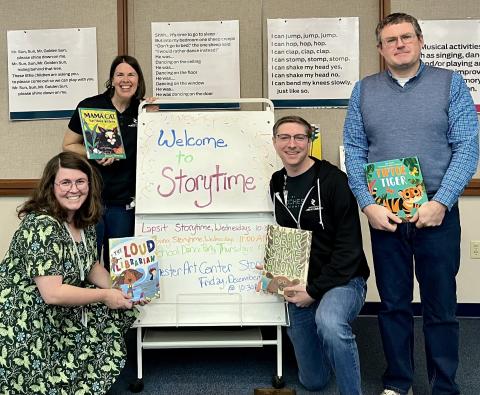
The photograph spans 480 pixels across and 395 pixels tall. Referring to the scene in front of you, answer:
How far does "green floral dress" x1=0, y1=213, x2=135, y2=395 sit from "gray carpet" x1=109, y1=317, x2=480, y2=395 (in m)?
0.27

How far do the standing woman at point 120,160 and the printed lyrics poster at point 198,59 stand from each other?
65 cm

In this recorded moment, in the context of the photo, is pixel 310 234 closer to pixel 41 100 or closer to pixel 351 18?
pixel 351 18

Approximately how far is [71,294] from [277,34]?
6.90ft

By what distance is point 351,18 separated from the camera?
3.26 metres

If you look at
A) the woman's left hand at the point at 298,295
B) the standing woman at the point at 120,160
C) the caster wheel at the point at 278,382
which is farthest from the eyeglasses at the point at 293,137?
the caster wheel at the point at 278,382

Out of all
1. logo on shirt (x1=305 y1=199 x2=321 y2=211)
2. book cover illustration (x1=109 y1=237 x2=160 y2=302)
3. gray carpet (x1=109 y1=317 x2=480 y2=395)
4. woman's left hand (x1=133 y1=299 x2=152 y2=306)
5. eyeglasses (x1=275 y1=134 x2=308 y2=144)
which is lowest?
gray carpet (x1=109 y1=317 x2=480 y2=395)

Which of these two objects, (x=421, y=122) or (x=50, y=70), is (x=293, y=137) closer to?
(x=421, y=122)

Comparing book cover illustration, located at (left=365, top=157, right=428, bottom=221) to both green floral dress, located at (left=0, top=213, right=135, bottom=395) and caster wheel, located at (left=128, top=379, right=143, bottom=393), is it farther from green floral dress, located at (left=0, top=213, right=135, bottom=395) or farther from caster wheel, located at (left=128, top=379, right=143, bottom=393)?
caster wheel, located at (left=128, top=379, right=143, bottom=393)

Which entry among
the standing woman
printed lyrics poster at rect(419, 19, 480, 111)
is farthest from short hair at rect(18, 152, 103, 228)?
printed lyrics poster at rect(419, 19, 480, 111)

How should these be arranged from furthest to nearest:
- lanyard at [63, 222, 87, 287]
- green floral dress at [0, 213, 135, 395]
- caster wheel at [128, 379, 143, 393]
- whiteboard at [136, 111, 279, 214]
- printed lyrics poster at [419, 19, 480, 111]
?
printed lyrics poster at [419, 19, 480, 111], whiteboard at [136, 111, 279, 214], caster wheel at [128, 379, 143, 393], lanyard at [63, 222, 87, 287], green floral dress at [0, 213, 135, 395]

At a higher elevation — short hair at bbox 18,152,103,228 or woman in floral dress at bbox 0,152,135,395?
short hair at bbox 18,152,103,228

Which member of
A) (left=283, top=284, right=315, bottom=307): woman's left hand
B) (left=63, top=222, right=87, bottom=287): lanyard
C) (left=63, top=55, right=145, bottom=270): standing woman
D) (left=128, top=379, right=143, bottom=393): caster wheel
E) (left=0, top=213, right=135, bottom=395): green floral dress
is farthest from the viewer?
(left=63, top=55, right=145, bottom=270): standing woman

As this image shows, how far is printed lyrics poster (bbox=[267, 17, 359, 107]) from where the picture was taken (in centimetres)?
327

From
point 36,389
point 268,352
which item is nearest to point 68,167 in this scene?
point 36,389
